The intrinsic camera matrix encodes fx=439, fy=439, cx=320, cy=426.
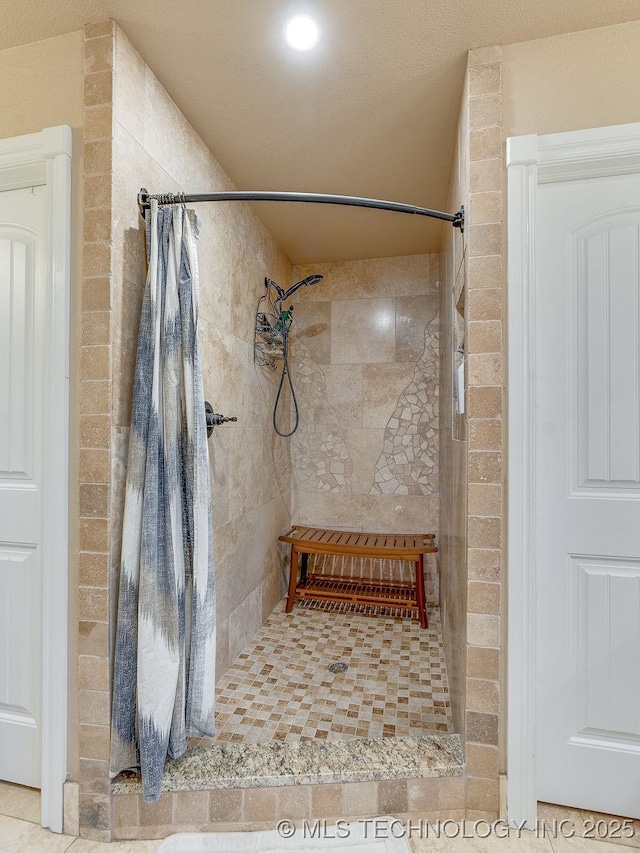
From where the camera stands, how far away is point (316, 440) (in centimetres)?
322

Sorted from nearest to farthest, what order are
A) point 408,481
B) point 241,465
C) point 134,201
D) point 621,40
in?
1. point 621,40
2. point 134,201
3. point 241,465
4. point 408,481

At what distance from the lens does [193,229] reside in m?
1.44

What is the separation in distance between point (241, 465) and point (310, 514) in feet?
3.56

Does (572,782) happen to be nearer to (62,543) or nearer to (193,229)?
(62,543)

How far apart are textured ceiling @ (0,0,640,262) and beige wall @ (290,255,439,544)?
0.91 metres

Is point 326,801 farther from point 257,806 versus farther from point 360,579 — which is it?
point 360,579

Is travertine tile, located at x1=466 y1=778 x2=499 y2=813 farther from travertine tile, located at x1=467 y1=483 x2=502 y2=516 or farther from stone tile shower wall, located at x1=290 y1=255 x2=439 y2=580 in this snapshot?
stone tile shower wall, located at x1=290 y1=255 x2=439 y2=580

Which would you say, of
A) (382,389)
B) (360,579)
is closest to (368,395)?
(382,389)

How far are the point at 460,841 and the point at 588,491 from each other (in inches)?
43.3

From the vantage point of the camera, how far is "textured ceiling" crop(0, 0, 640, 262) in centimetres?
128

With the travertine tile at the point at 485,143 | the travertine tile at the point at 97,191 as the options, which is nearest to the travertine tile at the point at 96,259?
the travertine tile at the point at 97,191

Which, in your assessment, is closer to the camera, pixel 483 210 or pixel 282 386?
pixel 483 210

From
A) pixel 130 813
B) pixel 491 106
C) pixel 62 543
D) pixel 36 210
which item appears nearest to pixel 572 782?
pixel 130 813

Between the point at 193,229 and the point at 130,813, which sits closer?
the point at 130,813
